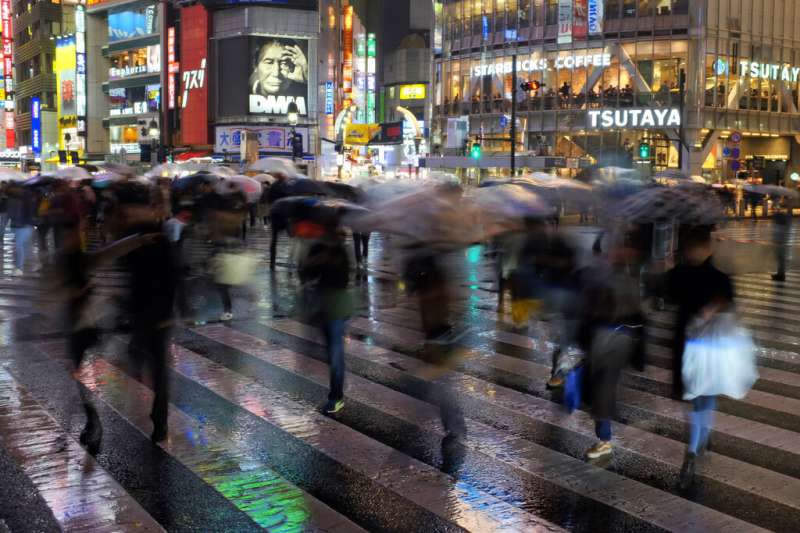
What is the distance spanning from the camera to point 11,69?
107 metres

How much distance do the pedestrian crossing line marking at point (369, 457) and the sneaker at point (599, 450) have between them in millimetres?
1076

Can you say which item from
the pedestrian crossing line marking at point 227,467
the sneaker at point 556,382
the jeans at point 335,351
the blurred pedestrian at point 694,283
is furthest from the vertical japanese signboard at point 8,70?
the blurred pedestrian at point 694,283

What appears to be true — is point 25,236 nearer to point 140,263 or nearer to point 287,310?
point 287,310

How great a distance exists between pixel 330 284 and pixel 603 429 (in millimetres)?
2577

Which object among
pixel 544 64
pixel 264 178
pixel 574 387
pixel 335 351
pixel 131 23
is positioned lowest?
pixel 574 387

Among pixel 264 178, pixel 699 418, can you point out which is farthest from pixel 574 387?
pixel 264 178

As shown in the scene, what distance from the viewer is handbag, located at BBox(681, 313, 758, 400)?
220 inches

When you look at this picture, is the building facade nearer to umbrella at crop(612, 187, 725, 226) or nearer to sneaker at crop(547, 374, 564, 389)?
umbrella at crop(612, 187, 725, 226)

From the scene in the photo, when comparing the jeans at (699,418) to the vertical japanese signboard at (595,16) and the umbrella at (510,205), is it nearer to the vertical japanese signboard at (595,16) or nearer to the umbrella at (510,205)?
the umbrella at (510,205)

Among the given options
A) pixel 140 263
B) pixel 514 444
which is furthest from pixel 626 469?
pixel 140 263

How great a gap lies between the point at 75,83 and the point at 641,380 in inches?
3617

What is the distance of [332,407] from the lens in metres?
7.48

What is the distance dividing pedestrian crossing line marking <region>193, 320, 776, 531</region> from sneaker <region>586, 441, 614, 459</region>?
0.09 meters

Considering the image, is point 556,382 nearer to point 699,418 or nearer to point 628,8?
point 699,418
